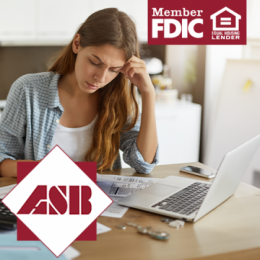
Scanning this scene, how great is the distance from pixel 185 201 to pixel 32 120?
700 mm

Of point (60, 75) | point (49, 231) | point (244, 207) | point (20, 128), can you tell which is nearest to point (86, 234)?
point (49, 231)

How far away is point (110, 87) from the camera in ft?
4.98

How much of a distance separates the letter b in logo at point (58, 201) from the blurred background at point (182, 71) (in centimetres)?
214

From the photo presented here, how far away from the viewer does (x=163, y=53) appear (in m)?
3.60

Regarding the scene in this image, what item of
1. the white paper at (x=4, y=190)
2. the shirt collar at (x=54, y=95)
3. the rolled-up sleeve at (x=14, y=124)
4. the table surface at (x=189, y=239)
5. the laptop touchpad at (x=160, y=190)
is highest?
the shirt collar at (x=54, y=95)

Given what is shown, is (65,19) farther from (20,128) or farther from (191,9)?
(20,128)

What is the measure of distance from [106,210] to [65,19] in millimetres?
2429

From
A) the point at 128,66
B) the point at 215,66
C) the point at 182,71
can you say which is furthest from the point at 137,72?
the point at 182,71

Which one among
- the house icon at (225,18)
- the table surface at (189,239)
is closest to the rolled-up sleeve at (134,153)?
the table surface at (189,239)

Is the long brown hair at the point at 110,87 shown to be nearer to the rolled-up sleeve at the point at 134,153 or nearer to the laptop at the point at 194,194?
the rolled-up sleeve at the point at 134,153

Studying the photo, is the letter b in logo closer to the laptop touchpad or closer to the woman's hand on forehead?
the laptop touchpad

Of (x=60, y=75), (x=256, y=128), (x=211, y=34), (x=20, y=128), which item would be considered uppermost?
(x=211, y=34)

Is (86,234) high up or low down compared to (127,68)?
down

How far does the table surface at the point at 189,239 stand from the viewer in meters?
0.72
